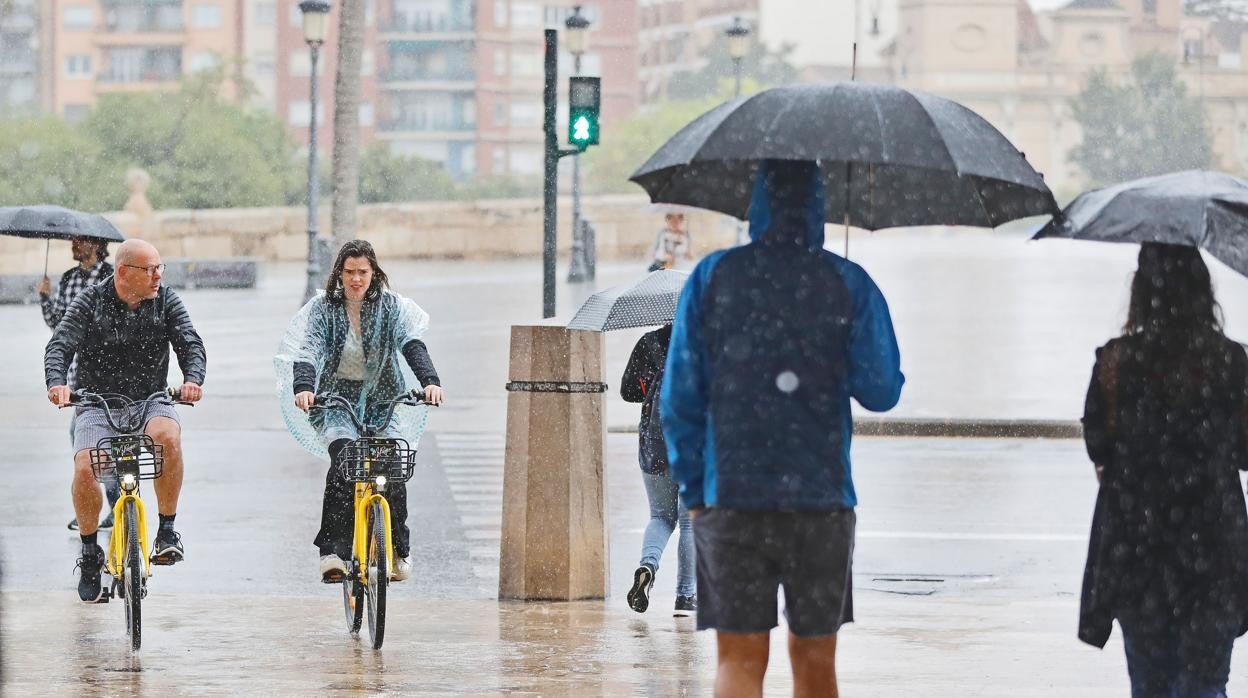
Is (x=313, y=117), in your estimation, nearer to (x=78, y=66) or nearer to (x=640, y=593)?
(x=640, y=593)

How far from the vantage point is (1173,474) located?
5027 mm

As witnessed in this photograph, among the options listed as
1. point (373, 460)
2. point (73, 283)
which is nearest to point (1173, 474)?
point (373, 460)

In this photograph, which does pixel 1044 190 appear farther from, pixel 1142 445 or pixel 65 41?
pixel 65 41

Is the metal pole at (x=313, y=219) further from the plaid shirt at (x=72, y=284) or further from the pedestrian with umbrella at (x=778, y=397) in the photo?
the pedestrian with umbrella at (x=778, y=397)

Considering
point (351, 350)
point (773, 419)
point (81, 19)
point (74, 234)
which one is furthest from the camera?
point (81, 19)

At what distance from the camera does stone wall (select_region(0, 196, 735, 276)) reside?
49250mm

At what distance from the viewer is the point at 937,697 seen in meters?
6.98

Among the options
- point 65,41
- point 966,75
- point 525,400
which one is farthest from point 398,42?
point 525,400

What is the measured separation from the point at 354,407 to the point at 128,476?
880mm

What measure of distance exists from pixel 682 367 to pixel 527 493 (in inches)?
165

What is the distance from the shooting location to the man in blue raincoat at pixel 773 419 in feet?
15.9

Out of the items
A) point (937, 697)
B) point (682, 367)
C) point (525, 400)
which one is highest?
point (682, 367)

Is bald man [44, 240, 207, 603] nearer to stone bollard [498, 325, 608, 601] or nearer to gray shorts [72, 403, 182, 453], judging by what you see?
gray shorts [72, 403, 182, 453]

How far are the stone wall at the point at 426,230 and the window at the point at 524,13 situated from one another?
70.1m
